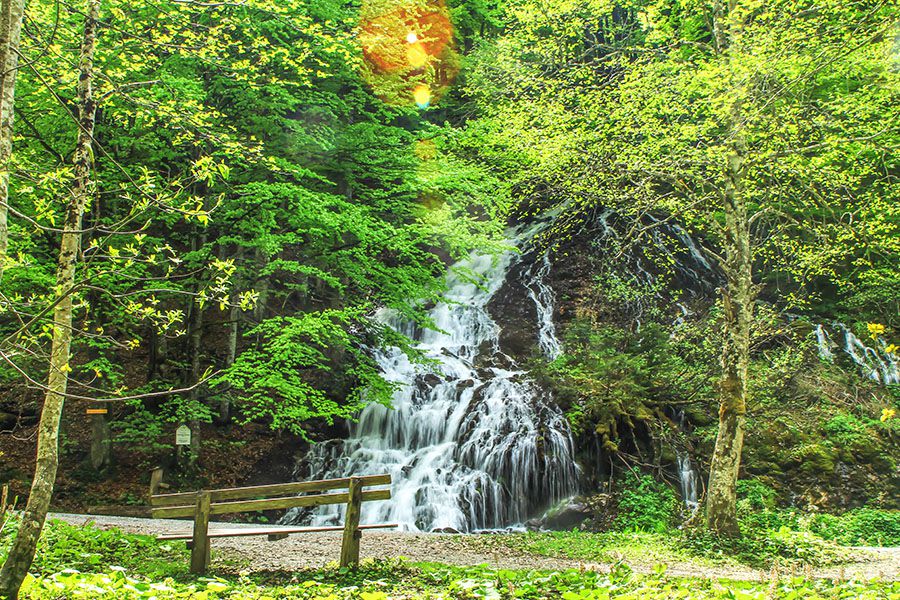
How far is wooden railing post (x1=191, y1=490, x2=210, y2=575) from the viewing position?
678cm

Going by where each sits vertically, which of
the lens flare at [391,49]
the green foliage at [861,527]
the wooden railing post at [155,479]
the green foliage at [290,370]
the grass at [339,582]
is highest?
the lens flare at [391,49]

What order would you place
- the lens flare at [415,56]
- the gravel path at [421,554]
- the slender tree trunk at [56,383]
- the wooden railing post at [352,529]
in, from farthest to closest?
the lens flare at [415,56]
the gravel path at [421,554]
the wooden railing post at [352,529]
the slender tree trunk at [56,383]

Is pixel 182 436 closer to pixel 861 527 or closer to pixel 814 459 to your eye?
pixel 861 527

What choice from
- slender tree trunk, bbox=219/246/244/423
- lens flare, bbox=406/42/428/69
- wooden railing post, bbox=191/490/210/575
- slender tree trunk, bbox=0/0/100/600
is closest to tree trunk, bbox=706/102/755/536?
wooden railing post, bbox=191/490/210/575

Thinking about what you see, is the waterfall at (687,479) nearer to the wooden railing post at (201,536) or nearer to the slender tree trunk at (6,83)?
the wooden railing post at (201,536)

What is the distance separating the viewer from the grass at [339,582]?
15.6ft

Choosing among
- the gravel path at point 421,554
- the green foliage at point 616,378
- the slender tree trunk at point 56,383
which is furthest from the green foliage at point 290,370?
the slender tree trunk at point 56,383

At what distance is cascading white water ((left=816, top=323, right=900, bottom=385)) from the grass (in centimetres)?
1233

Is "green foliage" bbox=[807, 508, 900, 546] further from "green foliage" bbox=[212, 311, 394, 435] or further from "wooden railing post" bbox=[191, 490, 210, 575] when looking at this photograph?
"wooden railing post" bbox=[191, 490, 210, 575]

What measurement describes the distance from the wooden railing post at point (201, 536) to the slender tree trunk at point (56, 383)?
5.79ft

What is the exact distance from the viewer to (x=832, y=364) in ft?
57.1

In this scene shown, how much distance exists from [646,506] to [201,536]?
29.6 feet

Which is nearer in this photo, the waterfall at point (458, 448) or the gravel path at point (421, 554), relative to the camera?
the gravel path at point (421, 554)

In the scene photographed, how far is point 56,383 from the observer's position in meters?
5.27
